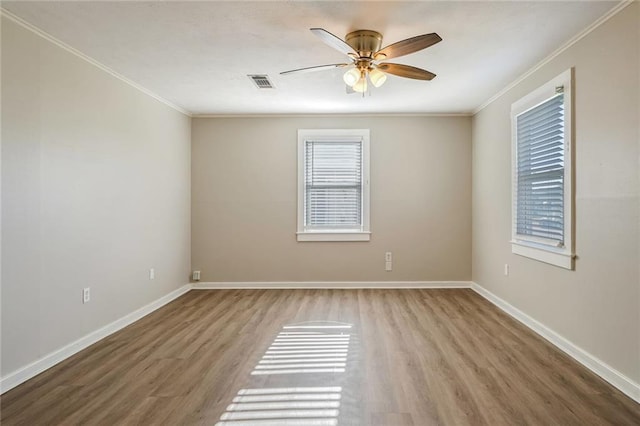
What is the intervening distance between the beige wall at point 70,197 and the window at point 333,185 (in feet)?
→ 6.29

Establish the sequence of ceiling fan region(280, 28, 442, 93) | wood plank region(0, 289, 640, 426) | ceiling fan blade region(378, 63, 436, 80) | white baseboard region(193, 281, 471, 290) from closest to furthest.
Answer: wood plank region(0, 289, 640, 426) → ceiling fan region(280, 28, 442, 93) → ceiling fan blade region(378, 63, 436, 80) → white baseboard region(193, 281, 471, 290)

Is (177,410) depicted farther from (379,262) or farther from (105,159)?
(379,262)

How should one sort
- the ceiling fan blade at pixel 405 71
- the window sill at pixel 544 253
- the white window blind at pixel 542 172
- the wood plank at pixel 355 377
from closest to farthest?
the wood plank at pixel 355 377
the ceiling fan blade at pixel 405 71
the window sill at pixel 544 253
the white window blind at pixel 542 172

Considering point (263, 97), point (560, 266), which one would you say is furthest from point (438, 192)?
point (263, 97)

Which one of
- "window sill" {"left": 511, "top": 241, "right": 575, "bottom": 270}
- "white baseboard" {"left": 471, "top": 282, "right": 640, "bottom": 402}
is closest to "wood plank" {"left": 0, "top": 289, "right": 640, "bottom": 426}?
"white baseboard" {"left": 471, "top": 282, "right": 640, "bottom": 402}

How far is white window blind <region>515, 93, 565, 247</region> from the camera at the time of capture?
3.12 meters

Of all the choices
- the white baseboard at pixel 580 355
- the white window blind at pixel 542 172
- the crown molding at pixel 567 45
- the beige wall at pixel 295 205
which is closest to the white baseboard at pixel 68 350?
the beige wall at pixel 295 205

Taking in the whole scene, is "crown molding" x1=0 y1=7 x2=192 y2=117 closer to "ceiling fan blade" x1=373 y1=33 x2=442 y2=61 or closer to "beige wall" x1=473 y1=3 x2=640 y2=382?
"ceiling fan blade" x1=373 y1=33 x2=442 y2=61

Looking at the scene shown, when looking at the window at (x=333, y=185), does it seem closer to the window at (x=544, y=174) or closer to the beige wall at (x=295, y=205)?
the beige wall at (x=295, y=205)

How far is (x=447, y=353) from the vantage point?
2980mm

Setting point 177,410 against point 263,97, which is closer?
point 177,410

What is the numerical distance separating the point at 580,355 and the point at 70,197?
4.19 meters

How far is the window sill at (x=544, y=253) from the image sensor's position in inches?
118

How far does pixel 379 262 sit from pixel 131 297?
125 inches
